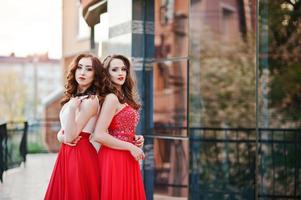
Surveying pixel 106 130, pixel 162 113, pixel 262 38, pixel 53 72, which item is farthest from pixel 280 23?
pixel 106 130

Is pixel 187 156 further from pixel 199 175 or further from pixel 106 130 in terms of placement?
pixel 106 130

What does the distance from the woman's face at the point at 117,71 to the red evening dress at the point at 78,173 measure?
25 cm

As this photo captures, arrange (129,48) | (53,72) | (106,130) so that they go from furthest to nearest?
(53,72) < (129,48) < (106,130)

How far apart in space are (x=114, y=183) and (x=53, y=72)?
3749mm

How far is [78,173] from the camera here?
3061 mm

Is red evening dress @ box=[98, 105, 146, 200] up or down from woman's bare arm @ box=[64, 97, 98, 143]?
down

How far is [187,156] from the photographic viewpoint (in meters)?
5.90

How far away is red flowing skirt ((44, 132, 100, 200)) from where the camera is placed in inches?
121

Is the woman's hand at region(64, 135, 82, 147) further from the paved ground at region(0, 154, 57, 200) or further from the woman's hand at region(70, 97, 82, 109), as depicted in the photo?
the paved ground at region(0, 154, 57, 200)

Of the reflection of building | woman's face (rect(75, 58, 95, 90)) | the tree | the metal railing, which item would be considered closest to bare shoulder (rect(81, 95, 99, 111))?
woman's face (rect(75, 58, 95, 90))

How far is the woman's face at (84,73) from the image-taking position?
3.06 metres

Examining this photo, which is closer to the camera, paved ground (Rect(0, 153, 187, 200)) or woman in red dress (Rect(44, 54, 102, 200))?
woman in red dress (Rect(44, 54, 102, 200))

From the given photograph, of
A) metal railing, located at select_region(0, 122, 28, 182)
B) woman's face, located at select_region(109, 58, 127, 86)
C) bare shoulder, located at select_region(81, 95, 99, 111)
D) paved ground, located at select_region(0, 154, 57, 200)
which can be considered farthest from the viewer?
metal railing, located at select_region(0, 122, 28, 182)

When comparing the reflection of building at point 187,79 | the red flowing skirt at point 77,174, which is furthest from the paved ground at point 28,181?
the red flowing skirt at point 77,174
